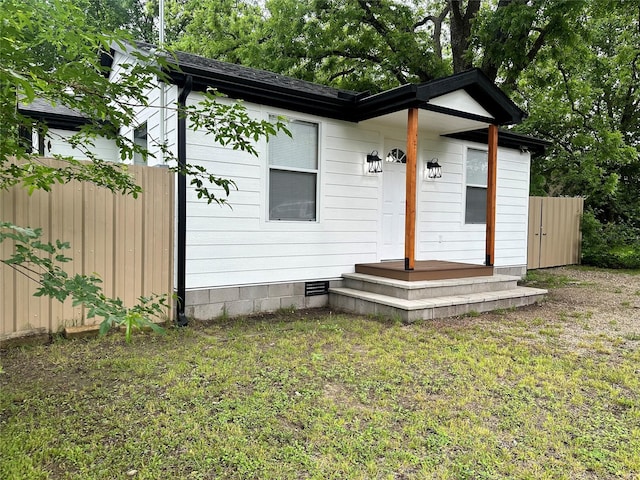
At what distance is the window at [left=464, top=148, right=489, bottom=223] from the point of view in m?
7.43

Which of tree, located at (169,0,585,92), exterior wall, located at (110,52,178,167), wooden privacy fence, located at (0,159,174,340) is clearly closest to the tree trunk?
tree, located at (169,0,585,92)

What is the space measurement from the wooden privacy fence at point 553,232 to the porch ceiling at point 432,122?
4425mm

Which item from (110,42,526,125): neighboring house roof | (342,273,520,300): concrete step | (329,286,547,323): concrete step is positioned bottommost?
(329,286,547,323): concrete step

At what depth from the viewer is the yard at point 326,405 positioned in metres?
2.06

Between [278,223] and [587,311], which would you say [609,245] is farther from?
[278,223]

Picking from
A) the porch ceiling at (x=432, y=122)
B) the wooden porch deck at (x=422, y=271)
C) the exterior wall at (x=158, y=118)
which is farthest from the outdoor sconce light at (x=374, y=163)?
the exterior wall at (x=158, y=118)

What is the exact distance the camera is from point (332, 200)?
5.89 metres

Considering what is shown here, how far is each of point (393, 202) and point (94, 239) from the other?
13.7ft

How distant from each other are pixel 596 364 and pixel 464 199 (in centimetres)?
417

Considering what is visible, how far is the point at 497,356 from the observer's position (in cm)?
367

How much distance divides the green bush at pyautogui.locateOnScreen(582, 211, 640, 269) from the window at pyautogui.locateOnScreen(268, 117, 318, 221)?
851 cm

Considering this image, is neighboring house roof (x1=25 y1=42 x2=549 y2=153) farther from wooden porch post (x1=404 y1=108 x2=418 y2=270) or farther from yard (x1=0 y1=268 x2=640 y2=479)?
yard (x1=0 y1=268 x2=640 y2=479)

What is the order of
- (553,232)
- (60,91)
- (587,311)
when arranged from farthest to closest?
(553,232) < (587,311) < (60,91)

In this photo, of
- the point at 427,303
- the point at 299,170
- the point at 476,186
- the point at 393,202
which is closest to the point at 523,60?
the point at 476,186
